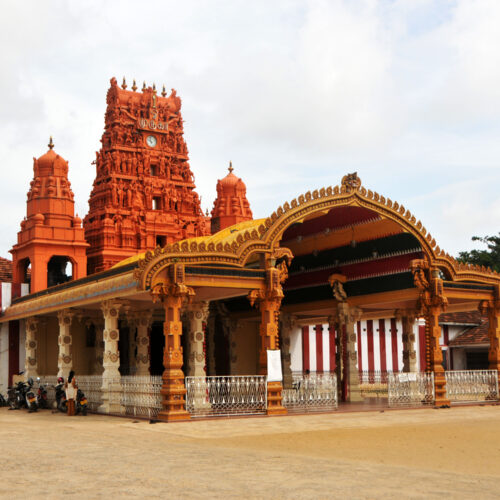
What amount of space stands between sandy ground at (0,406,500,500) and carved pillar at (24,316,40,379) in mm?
7366

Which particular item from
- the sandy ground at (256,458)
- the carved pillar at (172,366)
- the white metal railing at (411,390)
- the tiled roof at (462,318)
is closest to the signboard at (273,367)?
the sandy ground at (256,458)

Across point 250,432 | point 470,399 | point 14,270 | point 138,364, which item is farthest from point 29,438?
point 14,270

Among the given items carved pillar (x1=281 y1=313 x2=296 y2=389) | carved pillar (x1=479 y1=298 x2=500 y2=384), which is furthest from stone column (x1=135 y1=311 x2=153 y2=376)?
carved pillar (x1=479 y1=298 x2=500 y2=384)

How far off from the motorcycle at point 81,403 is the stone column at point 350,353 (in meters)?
7.94

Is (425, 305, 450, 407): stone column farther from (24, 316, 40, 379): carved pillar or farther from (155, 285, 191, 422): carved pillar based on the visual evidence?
(24, 316, 40, 379): carved pillar

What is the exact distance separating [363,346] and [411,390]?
1175cm

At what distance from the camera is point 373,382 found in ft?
97.6

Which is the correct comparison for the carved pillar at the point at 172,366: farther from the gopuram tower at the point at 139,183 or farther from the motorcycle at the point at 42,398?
the gopuram tower at the point at 139,183

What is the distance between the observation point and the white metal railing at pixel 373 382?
2752 cm

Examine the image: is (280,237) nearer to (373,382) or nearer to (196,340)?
(196,340)

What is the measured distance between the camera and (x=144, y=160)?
110 feet

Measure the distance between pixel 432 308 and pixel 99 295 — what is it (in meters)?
8.80

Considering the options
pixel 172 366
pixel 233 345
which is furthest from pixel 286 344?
pixel 172 366

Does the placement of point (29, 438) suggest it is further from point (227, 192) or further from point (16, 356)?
point (227, 192)
